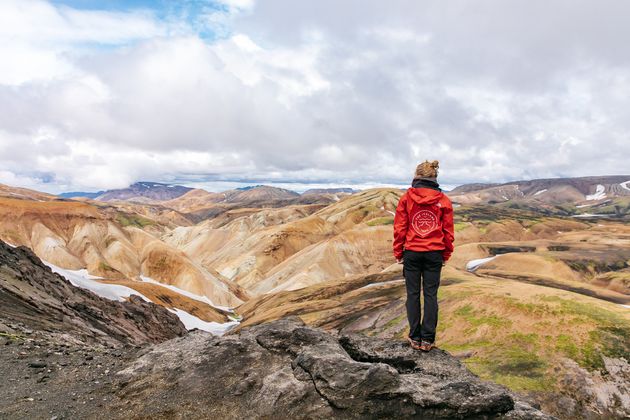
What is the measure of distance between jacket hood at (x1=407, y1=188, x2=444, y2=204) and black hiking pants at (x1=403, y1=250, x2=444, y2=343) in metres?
1.41

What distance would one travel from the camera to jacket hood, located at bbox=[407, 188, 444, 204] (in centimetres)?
1073

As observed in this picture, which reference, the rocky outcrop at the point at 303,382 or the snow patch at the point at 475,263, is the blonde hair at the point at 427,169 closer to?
the rocky outcrop at the point at 303,382

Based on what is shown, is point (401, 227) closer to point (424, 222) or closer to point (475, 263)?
point (424, 222)

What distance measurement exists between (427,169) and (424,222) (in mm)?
1578

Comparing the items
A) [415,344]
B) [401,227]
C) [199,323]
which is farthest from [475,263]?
[401,227]

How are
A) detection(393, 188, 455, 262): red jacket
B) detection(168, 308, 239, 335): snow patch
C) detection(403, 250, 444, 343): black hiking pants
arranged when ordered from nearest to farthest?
detection(393, 188, 455, 262): red jacket, detection(403, 250, 444, 343): black hiking pants, detection(168, 308, 239, 335): snow patch

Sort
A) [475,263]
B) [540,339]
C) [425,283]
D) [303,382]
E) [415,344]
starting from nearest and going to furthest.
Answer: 1. [303,382]
2. [425,283]
3. [415,344]
4. [540,339]
5. [475,263]

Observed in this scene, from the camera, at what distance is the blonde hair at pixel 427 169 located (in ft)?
36.8

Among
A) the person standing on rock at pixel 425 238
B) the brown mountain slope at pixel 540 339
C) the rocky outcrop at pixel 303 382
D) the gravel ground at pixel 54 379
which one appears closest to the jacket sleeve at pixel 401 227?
the person standing on rock at pixel 425 238

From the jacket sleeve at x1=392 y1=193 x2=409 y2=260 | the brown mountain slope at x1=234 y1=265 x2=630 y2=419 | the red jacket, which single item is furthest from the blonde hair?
the brown mountain slope at x1=234 y1=265 x2=630 y2=419

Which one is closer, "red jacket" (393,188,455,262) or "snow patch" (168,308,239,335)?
"red jacket" (393,188,455,262)

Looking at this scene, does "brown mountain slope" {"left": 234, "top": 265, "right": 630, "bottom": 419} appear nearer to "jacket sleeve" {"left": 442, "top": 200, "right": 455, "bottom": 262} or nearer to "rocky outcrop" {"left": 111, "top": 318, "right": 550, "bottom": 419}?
"rocky outcrop" {"left": 111, "top": 318, "right": 550, "bottom": 419}

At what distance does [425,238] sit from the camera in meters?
10.7

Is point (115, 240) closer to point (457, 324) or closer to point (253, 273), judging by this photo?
point (253, 273)
